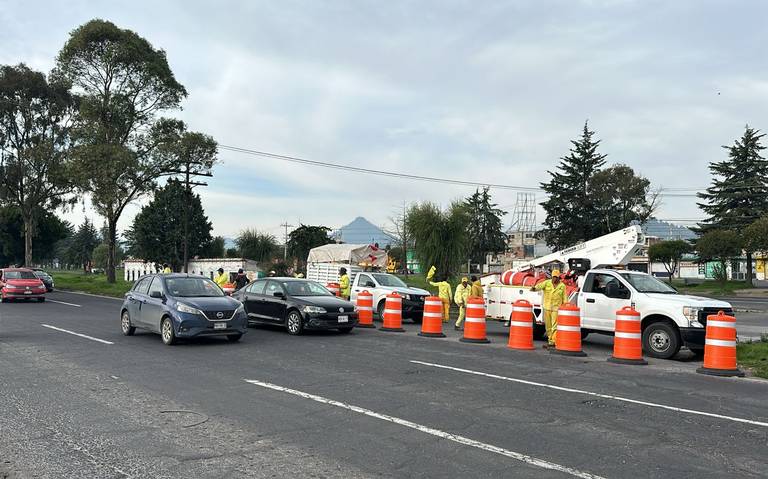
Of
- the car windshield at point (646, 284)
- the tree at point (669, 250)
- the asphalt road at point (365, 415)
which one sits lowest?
the asphalt road at point (365, 415)

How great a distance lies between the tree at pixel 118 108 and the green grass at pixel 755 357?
114 ft

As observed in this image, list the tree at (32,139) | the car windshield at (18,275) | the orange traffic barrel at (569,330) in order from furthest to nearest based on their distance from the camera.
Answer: the tree at (32,139) < the car windshield at (18,275) < the orange traffic barrel at (569,330)

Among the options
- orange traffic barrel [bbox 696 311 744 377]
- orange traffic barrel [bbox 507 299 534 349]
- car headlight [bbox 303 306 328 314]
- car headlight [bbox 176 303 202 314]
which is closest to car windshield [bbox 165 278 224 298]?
car headlight [bbox 176 303 202 314]

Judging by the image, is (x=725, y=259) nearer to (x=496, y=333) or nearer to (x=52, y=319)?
(x=496, y=333)

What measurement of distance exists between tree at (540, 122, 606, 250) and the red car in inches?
1900

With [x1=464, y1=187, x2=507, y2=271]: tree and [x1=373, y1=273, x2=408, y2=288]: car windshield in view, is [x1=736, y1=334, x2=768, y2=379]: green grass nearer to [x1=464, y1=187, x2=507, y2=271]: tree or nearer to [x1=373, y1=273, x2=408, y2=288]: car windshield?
[x1=373, y1=273, x2=408, y2=288]: car windshield

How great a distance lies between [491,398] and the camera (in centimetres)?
830

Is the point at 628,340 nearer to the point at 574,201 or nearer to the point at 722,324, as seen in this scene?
the point at 722,324

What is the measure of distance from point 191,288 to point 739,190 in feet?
192

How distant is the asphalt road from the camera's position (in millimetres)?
5477

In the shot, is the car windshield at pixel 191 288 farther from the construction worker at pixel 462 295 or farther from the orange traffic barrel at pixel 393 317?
the construction worker at pixel 462 295

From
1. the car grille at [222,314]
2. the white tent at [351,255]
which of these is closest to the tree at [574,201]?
the white tent at [351,255]

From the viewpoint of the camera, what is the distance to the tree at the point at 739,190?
5766 cm

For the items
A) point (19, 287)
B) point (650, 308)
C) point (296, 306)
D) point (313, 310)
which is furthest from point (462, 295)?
point (19, 287)
